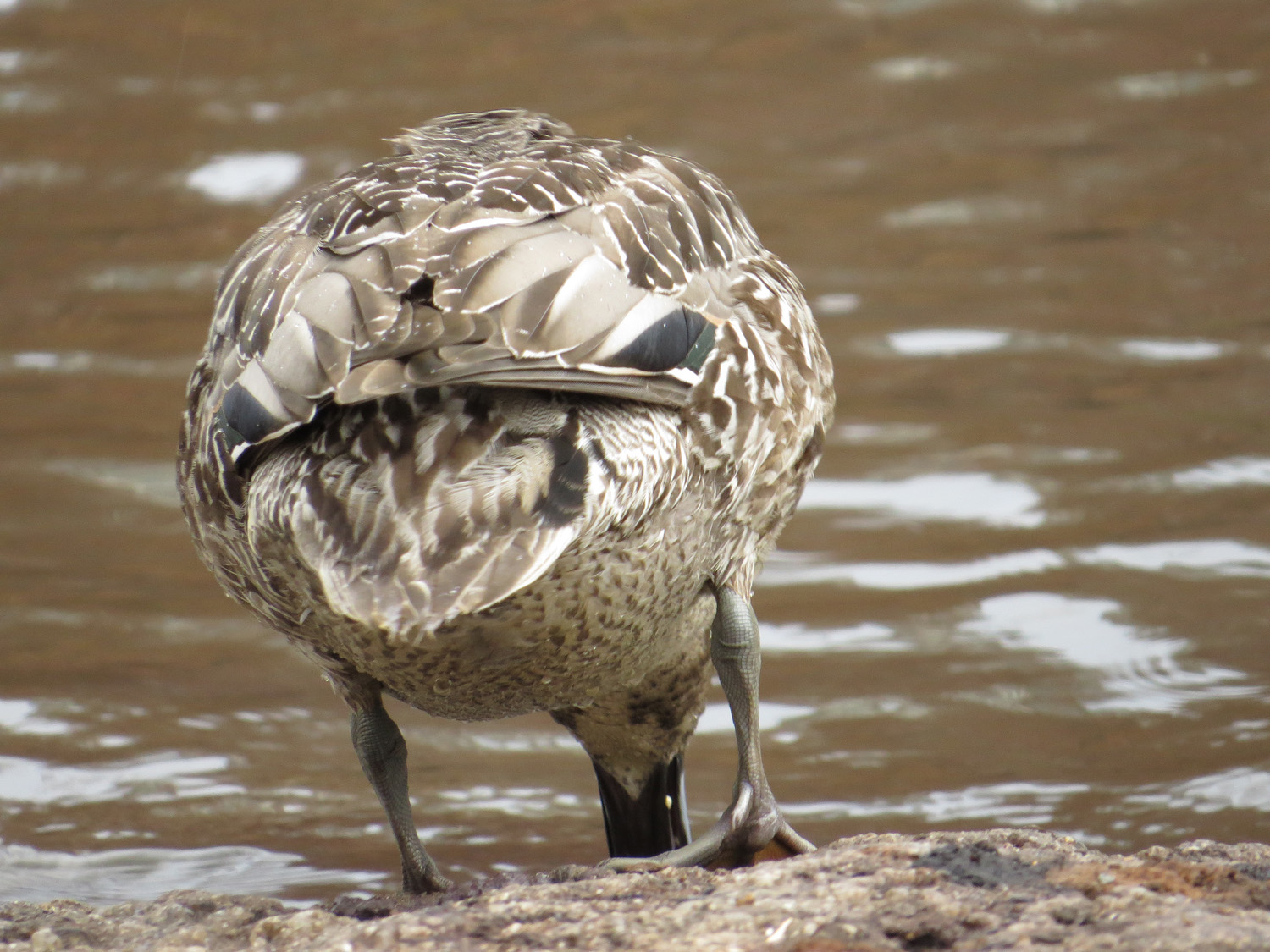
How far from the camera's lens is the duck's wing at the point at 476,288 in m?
3.20

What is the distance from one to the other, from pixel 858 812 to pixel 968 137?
234 inches

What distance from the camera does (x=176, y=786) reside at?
5723 millimetres

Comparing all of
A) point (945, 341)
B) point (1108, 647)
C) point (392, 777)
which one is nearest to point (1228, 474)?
point (1108, 647)

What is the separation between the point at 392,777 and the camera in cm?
434

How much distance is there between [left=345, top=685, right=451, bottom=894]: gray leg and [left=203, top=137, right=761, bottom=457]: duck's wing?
911mm

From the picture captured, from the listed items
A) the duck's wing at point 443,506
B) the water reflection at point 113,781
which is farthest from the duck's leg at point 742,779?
the water reflection at point 113,781

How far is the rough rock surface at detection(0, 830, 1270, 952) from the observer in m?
2.77

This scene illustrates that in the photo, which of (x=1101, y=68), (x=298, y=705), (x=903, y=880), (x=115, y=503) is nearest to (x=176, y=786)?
(x=298, y=705)

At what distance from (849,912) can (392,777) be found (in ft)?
5.81

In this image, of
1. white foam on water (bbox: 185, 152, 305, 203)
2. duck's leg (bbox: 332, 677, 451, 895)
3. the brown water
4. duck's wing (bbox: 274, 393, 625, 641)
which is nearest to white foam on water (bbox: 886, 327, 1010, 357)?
the brown water

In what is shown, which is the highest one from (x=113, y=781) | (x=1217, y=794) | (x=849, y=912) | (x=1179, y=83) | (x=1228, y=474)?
(x=1179, y=83)

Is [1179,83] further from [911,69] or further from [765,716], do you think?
[765,716]

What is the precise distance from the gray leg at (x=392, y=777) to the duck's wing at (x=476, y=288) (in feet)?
2.99

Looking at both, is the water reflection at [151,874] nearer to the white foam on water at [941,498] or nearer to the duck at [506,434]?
the duck at [506,434]
